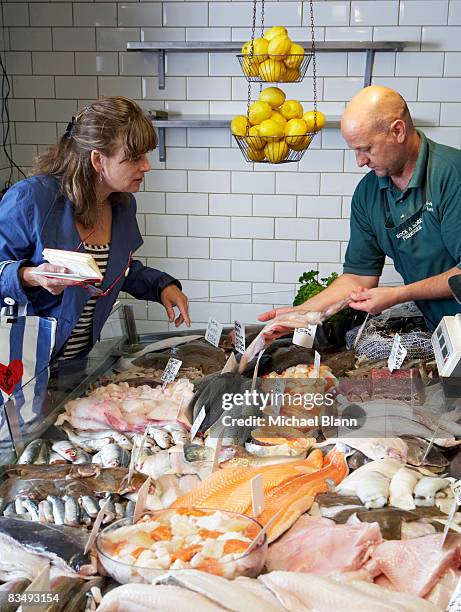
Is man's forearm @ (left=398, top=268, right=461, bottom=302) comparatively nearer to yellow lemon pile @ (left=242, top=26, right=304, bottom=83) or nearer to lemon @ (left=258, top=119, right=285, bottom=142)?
lemon @ (left=258, top=119, right=285, bottom=142)

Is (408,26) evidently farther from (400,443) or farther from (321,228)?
(400,443)

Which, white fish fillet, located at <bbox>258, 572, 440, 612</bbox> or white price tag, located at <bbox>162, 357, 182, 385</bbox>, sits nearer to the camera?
white fish fillet, located at <bbox>258, 572, 440, 612</bbox>

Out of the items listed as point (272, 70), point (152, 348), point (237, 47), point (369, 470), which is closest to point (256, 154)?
point (272, 70)

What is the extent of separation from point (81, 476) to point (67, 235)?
3.55ft

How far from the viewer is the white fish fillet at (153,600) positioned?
1.30 metres

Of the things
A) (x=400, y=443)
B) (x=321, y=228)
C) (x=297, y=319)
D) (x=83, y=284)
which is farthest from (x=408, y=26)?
(x=400, y=443)

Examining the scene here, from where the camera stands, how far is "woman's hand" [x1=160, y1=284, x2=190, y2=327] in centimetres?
296

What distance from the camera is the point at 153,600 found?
51.6 inches

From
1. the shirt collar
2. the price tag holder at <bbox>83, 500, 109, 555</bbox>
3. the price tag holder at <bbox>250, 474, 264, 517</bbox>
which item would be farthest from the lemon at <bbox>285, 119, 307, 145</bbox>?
the price tag holder at <bbox>83, 500, 109, 555</bbox>

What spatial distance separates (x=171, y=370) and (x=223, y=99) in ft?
9.23

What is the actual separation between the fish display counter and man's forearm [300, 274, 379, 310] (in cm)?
30

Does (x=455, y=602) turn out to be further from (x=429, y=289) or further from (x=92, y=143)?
(x=92, y=143)

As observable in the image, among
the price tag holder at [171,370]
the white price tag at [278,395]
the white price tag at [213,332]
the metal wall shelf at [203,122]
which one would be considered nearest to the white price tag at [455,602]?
the white price tag at [278,395]

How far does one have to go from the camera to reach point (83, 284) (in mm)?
2531
